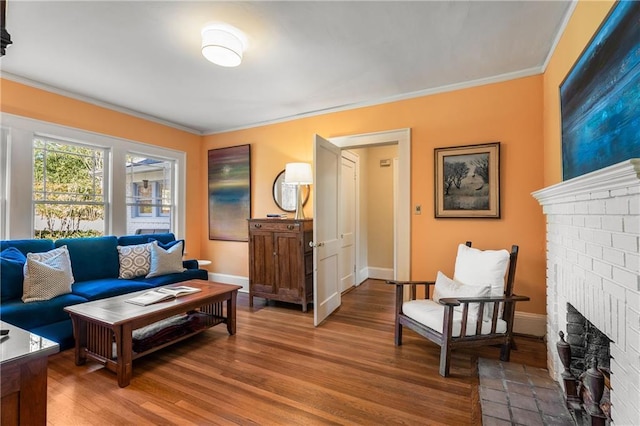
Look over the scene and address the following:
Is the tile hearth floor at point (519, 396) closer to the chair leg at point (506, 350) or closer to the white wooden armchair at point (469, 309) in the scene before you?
the chair leg at point (506, 350)

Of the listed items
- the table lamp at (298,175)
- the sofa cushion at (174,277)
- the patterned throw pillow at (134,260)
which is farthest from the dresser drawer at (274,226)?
the patterned throw pillow at (134,260)

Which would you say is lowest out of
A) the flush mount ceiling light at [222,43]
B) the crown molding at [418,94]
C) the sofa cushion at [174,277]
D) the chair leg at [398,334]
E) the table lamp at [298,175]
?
the chair leg at [398,334]

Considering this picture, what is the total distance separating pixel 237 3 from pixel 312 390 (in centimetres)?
270

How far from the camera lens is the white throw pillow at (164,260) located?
3.60 meters

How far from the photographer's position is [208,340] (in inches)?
114

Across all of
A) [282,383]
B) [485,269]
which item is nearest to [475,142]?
[485,269]

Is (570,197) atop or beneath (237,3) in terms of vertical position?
beneath

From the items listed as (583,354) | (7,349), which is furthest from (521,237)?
(7,349)

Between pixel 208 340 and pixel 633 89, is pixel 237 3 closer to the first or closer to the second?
pixel 633 89

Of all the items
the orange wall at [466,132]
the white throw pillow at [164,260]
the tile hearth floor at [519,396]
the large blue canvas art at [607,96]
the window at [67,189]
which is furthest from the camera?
the white throw pillow at [164,260]

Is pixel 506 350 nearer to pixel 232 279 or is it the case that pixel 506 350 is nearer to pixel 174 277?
pixel 174 277

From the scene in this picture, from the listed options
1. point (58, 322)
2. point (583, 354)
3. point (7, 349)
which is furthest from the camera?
point (58, 322)

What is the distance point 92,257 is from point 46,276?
717mm

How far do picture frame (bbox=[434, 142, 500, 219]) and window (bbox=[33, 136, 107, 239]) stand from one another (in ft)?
13.9
